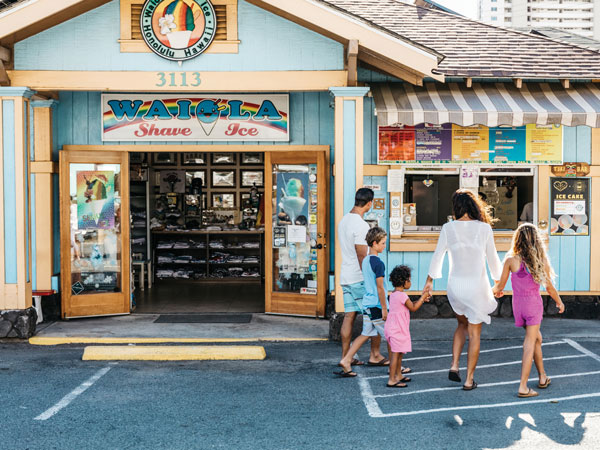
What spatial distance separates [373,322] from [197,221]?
8.57 meters

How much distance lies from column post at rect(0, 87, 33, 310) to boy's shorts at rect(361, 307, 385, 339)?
447 cm

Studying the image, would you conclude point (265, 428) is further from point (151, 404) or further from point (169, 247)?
point (169, 247)

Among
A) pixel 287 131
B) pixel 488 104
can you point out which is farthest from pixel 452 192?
pixel 287 131

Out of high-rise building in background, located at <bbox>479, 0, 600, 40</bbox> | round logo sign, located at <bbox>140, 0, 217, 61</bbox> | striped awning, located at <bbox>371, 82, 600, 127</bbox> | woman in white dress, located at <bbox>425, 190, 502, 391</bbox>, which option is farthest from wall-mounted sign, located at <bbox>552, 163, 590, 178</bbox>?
high-rise building in background, located at <bbox>479, 0, 600, 40</bbox>

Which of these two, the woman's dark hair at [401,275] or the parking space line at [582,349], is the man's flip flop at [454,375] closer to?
the woman's dark hair at [401,275]

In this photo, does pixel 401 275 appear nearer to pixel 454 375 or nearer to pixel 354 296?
pixel 354 296

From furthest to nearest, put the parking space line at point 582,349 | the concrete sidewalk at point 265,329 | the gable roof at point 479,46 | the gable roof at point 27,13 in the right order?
the gable roof at point 479,46 → the concrete sidewalk at point 265,329 → the gable roof at point 27,13 → the parking space line at point 582,349

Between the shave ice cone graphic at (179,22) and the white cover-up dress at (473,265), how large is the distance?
439cm

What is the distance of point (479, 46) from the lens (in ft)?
35.5

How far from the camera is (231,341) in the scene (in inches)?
353

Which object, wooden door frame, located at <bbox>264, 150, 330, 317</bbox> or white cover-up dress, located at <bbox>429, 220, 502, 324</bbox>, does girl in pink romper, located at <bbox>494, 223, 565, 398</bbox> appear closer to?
white cover-up dress, located at <bbox>429, 220, 502, 324</bbox>

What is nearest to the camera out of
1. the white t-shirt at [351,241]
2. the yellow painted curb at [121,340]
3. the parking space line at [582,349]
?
the white t-shirt at [351,241]

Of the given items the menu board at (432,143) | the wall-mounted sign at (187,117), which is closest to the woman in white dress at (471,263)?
the menu board at (432,143)

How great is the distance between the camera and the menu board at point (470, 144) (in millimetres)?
10305
